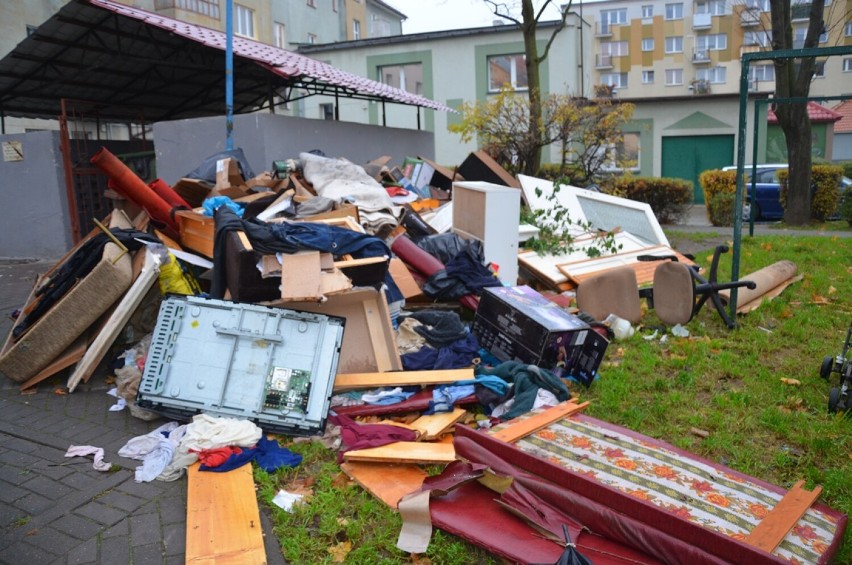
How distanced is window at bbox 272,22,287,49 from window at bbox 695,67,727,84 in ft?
107

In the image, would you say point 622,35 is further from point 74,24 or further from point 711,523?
point 711,523

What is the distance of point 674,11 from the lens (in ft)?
162

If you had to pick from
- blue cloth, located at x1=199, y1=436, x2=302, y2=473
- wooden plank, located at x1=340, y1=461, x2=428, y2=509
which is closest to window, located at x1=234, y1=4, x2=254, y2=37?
blue cloth, located at x1=199, y1=436, x2=302, y2=473

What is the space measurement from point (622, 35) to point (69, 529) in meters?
52.4

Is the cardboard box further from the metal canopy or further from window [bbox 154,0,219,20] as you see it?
window [bbox 154,0,219,20]

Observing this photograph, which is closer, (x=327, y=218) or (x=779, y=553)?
(x=779, y=553)

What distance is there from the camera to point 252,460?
12.4 feet

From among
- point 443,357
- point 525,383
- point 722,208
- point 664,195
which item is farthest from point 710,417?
point 664,195

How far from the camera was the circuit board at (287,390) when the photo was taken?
414 centimetres

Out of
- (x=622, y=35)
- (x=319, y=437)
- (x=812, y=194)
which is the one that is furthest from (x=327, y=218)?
(x=622, y=35)

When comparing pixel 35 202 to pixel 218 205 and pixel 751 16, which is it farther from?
pixel 751 16

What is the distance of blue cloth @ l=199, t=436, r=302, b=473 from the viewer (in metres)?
3.68

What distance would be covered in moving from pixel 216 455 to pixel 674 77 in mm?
51451

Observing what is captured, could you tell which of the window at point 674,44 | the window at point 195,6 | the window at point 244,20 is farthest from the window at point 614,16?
the window at point 195,6
